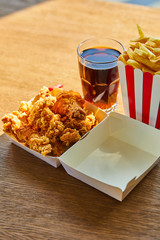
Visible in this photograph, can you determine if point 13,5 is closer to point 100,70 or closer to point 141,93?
point 100,70

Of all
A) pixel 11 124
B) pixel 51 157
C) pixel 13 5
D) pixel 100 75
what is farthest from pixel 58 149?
pixel 13 5

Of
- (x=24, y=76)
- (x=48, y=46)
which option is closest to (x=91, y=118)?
(x=24, y=76)

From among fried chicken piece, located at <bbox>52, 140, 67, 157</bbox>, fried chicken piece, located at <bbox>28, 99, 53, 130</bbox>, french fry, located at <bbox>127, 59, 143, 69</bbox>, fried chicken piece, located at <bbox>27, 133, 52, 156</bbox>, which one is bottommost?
fried chicken piece, located at <bbox>52, 140, 67, 157</bbox>

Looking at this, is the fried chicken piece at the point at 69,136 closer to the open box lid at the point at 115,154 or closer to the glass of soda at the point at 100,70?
the open box lid at the point at 115,154

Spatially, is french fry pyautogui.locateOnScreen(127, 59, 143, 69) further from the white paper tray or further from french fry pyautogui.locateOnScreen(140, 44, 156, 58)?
the white paper tray

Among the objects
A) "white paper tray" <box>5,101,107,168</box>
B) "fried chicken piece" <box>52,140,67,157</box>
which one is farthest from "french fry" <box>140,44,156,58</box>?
"fried chicken piece" <box>52,140,67,157</box>

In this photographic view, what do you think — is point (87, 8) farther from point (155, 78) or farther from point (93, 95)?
point (155, 78)
